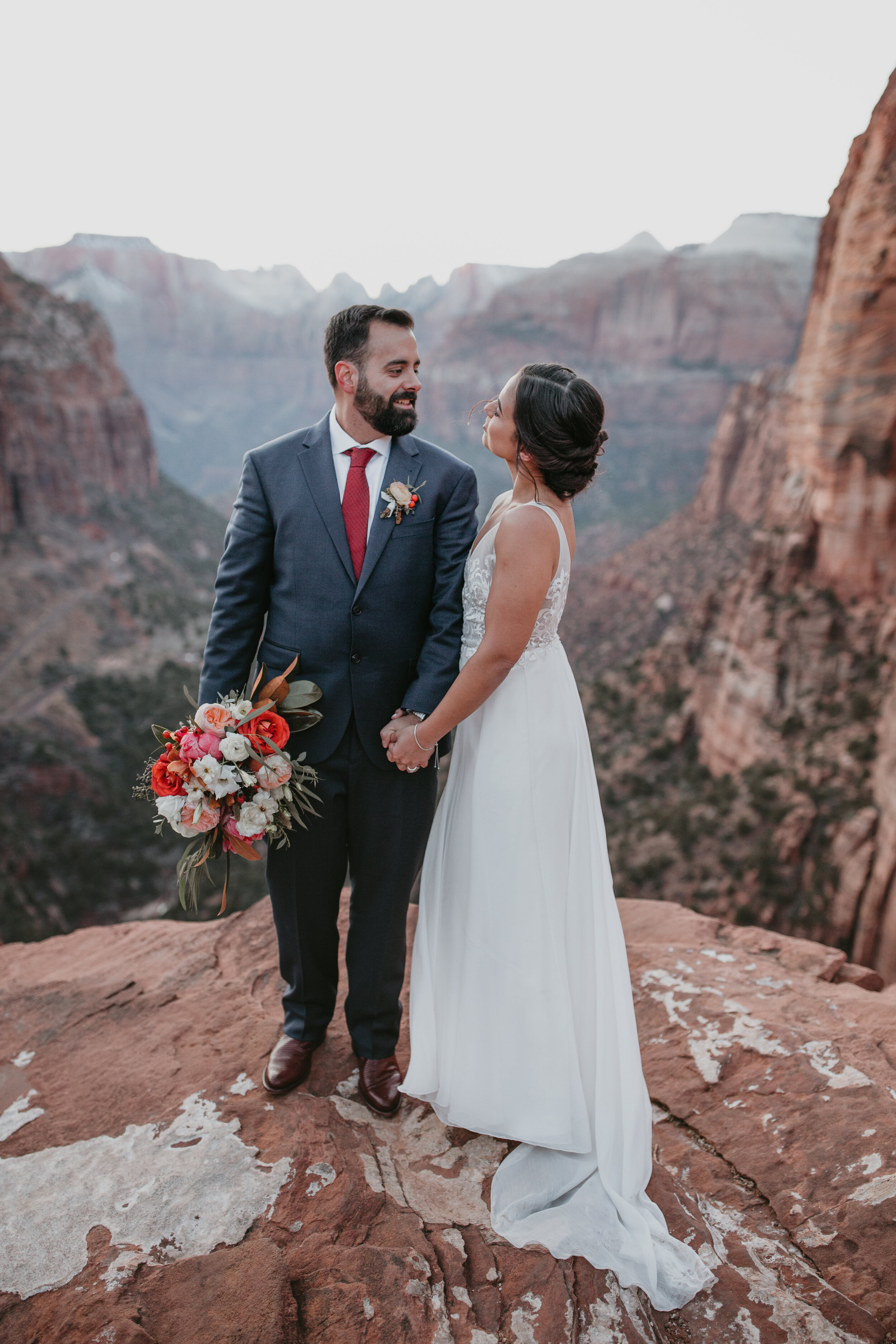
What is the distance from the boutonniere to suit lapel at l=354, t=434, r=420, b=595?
0.06 feet

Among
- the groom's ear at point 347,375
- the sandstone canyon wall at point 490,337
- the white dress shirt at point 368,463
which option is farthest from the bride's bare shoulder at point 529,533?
the sandstone canyon wall at point 490,337

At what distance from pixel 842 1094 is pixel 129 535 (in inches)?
1878

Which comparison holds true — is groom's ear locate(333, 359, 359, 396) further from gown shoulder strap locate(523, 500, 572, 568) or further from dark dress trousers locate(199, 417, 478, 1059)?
gown shoulder strap locate(523, 500, 572, 568)

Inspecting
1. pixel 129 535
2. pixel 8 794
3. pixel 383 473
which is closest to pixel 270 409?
pixel 129 535

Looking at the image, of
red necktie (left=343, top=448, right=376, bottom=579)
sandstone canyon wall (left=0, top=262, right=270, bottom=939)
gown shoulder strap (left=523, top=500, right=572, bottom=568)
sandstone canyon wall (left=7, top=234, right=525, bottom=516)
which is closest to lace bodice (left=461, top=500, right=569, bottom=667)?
gown shoulder strap (left=523, top=500, right=572, bottom=568)

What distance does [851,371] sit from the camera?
54.4 feet

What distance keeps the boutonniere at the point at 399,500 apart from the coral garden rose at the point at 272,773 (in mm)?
997

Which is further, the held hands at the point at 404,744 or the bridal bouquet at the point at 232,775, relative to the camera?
the held hands at the point at 404,744

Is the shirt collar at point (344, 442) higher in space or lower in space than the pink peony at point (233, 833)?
higher

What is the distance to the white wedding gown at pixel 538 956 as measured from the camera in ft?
9.16

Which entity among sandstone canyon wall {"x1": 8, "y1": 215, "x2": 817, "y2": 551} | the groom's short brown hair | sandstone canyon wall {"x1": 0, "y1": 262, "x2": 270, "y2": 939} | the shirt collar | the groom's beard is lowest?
sandstone canyon wall {"x1": 0, "y1": 262, "x2": 270, "y2": 939}

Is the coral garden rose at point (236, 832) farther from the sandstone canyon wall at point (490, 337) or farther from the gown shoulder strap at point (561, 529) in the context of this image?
the sandstone canyon wall at point (490, 337)

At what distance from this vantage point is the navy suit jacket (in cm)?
285

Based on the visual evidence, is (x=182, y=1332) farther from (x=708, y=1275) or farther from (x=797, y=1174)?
(x=797, y=1174)
